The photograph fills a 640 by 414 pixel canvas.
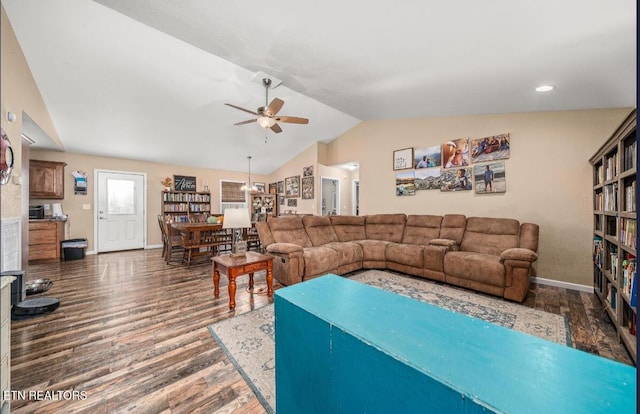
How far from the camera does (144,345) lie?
2.04 metres

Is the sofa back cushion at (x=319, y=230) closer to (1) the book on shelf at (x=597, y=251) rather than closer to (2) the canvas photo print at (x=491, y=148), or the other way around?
(2) the canvas photo print at (x=491, y=148)

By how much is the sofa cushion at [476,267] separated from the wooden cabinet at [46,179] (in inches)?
290

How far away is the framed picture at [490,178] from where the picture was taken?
388 centimetres

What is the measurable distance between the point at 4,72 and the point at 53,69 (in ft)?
3.44

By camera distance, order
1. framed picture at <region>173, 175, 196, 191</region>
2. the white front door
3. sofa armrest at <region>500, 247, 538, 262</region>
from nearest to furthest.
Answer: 1. sofa armrest at <region>500, 247, 538, 262</region>
2. the white front door
3. framed picture at <region>173, 175, 196, 191</region>

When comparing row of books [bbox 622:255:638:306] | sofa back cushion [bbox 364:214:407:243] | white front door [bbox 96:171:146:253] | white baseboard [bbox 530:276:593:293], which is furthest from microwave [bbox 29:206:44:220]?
white baseboard [bbox 530:276:593:293]

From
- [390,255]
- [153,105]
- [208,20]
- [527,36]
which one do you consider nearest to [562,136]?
[527,36]

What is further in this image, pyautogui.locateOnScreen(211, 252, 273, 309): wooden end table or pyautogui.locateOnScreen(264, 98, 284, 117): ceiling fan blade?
pyautogui.locateOnScreen(264, 98, 284, 117): ceiling fan blade

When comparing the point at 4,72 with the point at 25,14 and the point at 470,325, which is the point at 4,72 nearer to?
the point at 25,14

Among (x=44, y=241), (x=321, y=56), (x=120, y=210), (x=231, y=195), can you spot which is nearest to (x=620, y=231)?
(x=321, y=56)

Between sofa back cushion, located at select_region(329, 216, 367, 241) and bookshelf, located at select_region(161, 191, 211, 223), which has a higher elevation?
bookshelf, located at select_region(161, 191, 211, 223)

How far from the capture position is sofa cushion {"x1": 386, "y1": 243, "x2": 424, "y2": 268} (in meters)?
3.74

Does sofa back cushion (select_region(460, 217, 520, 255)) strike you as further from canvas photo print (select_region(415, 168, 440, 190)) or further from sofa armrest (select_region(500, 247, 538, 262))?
canvas photo print (select_region(415, 168, 440, 190))

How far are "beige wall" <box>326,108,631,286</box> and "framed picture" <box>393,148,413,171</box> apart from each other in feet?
1.28
